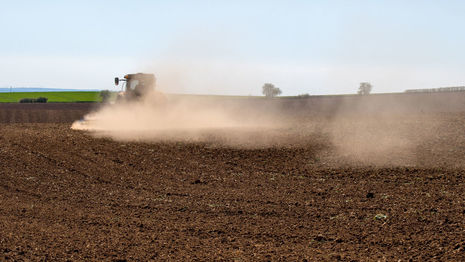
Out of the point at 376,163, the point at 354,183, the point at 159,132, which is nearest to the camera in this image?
the point at 354,183

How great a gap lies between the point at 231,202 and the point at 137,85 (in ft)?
64.3

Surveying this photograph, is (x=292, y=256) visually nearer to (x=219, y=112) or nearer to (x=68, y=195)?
(x=68, y=195)

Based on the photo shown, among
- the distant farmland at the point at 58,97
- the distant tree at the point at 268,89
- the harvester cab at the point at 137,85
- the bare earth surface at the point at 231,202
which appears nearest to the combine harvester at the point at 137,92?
the harvester cab at the point at 137,85

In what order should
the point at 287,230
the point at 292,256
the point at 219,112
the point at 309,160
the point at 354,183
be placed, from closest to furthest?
the point at 292,256
the point at 287,230
the point at 354,183
the point at 309,160
the point at 219,112

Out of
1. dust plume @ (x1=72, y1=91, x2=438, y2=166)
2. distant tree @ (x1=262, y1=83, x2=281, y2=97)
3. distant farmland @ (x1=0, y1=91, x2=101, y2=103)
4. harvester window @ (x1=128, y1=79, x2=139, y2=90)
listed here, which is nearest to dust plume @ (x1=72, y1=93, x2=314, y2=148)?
dust plume @ (x1=72, y1=91, x2=438, y2=166)

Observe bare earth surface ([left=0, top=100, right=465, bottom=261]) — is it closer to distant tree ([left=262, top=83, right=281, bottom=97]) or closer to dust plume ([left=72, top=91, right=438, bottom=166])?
dust plume ([left=72, top=91, right=438, bottom=166])

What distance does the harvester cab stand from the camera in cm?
2964

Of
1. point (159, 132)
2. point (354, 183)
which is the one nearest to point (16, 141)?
point (159, 132)

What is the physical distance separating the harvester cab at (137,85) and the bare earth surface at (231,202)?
9248 mm

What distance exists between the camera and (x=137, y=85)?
1172 inches

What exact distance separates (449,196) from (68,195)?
883cm

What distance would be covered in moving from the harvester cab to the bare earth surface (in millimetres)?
9248

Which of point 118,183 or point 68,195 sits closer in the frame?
point 68,195

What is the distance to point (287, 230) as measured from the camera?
361 inches
